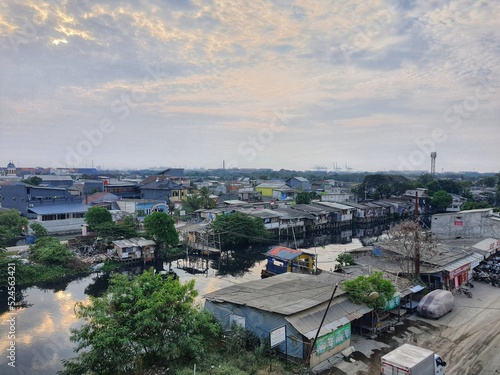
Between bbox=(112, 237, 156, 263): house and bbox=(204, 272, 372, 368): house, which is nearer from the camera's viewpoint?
bbox=(204, 272, 372, 368): house

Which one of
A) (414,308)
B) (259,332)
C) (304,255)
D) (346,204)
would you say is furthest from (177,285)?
(346,204)

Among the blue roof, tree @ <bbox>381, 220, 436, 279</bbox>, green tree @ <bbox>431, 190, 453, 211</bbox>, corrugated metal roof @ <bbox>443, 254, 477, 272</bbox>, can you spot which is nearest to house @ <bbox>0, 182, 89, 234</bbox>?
the blue roof

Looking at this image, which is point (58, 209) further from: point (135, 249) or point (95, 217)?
point (135, 249)

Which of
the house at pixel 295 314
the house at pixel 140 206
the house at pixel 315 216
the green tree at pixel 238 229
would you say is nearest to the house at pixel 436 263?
the house at pixel 295 314

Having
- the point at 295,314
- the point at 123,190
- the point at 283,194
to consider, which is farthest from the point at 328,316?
the point at 123,190

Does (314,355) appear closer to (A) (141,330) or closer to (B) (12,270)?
(A) (141,330)

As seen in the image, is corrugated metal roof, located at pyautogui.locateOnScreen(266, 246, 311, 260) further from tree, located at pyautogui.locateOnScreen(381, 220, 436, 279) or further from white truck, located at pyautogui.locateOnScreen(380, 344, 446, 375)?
white truck, located at pyautogui.locateOnScreen(380, 344, 446, 375)
